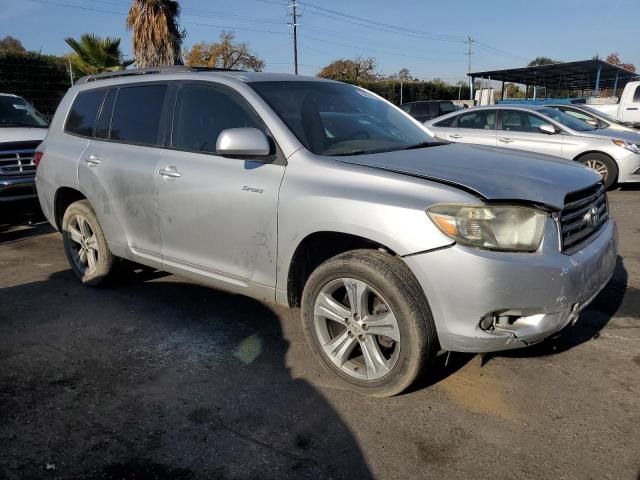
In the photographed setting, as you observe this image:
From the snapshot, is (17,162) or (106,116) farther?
(17,162)

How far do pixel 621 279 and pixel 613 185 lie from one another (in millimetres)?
5797

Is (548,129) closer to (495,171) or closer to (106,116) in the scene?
(495,171)

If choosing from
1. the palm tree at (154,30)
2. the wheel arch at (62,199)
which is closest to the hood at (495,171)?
the wheel arch at (62,199)

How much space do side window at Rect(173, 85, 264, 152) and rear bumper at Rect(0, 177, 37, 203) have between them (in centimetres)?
391

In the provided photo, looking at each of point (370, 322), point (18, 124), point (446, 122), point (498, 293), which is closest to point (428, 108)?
point (446, 122)

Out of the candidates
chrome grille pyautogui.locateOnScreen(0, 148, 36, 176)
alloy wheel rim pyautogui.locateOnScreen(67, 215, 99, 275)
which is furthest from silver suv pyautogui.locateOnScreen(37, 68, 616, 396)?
chrome grille pyautogui.locateOnScreen(0, 148, 36, 176)

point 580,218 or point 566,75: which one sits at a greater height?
point 566,75

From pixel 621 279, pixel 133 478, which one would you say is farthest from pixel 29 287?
pixel 621 279

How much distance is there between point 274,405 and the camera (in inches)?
115

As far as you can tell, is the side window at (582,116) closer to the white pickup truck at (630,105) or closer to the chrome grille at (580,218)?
the white pickup truck at (630,105)

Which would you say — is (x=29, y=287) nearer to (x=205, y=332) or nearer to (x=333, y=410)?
(x=205, y=332)

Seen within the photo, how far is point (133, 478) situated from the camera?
236 centimetres

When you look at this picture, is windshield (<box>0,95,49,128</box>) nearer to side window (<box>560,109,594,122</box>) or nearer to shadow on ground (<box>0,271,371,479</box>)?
shadow on ground (<box>0,271,371,479</box>)

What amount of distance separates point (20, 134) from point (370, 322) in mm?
6510
